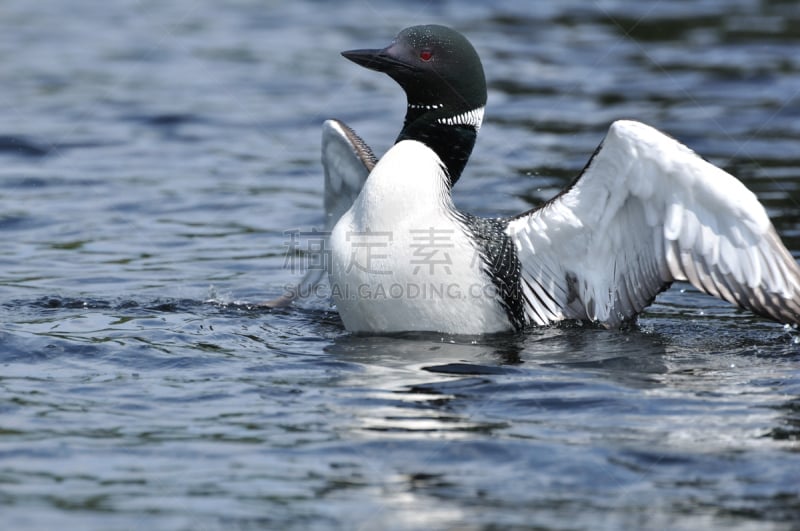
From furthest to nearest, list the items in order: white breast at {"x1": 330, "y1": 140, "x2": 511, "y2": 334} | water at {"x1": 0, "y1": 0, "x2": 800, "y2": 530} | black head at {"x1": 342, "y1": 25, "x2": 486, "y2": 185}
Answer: black head at {"x1": 342, "y1": 25, "x2": 486, "y2": 185} → white breast at {"x1": 330, "y1": 140, "x2": 511, "y2": 334} → water at {"x1": 0, "y1": 0, "x2": 800, "y2": 530}

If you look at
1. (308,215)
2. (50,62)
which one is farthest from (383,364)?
(50,62)

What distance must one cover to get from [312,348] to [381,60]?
159cm

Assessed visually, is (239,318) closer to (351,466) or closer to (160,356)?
(160,356)

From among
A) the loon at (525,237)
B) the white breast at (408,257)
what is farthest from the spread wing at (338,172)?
the white breast at (408,257)

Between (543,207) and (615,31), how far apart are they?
10725mm

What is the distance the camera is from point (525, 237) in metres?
6.61

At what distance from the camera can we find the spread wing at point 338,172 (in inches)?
286

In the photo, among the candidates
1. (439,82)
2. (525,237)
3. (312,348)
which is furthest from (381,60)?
(312,348)

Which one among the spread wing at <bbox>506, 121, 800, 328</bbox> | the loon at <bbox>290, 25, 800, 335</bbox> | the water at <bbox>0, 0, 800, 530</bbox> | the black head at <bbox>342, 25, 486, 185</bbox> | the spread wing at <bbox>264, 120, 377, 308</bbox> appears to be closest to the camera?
the water at <bbox>0, 0, 800, 530</bbox>

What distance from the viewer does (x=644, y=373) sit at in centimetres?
609

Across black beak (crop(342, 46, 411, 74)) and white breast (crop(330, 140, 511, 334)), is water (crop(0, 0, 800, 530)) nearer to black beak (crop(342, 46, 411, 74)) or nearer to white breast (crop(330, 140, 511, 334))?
white breast (crop(330, 140, 511, 334))

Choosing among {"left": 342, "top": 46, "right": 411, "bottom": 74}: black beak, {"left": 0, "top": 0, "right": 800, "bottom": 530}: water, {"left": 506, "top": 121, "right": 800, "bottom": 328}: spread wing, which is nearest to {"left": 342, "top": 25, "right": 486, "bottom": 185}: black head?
{"left": 342, "top": 46, "right": 411, "bottom": 74}: black beak

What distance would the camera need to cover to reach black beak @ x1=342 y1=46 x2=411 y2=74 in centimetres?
664

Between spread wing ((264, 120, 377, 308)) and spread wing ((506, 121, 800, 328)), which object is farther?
spread wing ((264, 120, 377, 308))
